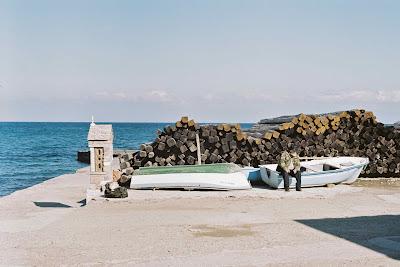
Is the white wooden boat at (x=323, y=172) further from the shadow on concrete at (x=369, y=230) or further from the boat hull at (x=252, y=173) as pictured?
the shadow on concrete at (x=369, y=230)

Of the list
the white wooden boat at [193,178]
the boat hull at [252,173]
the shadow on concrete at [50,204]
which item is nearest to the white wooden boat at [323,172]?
the boat hull at [252,173]

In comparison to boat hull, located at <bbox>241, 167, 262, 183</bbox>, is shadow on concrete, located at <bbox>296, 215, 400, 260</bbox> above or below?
below

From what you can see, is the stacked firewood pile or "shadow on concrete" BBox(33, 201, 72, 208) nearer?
"shadow on concrete" BBox(33, 201, 72, 208)

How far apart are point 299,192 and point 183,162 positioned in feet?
16.5

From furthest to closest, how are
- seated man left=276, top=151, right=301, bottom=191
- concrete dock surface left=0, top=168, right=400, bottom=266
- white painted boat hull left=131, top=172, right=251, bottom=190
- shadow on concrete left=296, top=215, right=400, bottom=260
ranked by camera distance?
1. seated man left=276, top=151, right=301, bottom=191
2. white painted boat hull left=131, top=172, right=251, bottom=190
3. shadow on concrete left=296, top=215, right=400, bottom=260
4. concrete dock surface left=0, top=168, right=400, bottom=266

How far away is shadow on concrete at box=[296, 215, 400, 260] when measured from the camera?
10.3m

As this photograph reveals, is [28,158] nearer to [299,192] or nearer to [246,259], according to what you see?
[299,192]

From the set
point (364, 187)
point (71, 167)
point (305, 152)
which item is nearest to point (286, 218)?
point (364, 187)

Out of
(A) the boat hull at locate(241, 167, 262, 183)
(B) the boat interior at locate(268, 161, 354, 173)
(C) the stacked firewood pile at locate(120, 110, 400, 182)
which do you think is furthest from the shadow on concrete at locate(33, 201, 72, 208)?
(B) the boat interior at locate(268, 161, 354, 173)

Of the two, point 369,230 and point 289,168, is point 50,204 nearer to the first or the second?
point 289,168

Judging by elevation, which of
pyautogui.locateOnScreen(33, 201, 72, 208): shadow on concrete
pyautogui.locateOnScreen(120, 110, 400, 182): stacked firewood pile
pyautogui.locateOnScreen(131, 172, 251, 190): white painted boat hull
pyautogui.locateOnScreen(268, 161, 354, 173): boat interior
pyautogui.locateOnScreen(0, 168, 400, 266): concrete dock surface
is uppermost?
pyautogui.locateOnScreen(120, 110, 400, 182): stacked firewood pile

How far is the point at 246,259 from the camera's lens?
30.7 feet

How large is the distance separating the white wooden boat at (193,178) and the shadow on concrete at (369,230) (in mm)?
5802

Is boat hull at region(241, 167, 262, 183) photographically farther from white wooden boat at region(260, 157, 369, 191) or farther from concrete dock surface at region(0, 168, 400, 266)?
concrete dock surface at region(0, 168, 400, 266)
